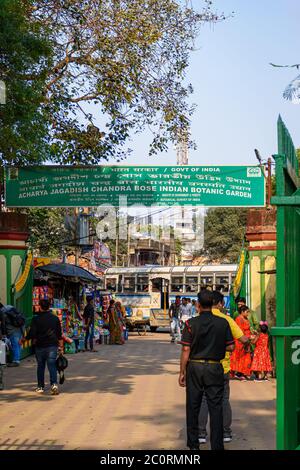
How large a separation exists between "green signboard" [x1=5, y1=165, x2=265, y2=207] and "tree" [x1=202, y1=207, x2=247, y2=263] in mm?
41180

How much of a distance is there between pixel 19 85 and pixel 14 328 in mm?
6125

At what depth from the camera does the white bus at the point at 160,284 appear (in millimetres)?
40062

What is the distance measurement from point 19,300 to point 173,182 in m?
4.82

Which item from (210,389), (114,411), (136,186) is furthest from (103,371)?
(210,389)

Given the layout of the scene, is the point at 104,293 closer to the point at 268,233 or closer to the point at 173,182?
the point at 173,182

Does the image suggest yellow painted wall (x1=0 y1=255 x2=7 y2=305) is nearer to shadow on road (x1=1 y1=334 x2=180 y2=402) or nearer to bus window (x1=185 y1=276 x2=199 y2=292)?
shadow on road (x1=1 y1=334 x2=180 y2=402)

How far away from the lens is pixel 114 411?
11.8m

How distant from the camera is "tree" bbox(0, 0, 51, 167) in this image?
1417 centimetres

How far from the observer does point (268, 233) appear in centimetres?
1842

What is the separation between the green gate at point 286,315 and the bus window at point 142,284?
37.6m

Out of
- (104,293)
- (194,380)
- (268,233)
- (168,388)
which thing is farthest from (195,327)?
(104,293)

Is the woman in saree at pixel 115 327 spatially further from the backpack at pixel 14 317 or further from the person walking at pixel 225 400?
the person walking at pixel 225 400

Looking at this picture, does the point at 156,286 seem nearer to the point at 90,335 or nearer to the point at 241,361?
the point at 90,335

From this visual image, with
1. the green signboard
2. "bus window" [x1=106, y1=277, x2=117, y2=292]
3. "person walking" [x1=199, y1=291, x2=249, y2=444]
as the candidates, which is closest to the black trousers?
"person walking" [x1=199, y1=291, x2=249, y2=444]
